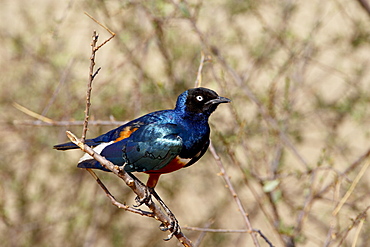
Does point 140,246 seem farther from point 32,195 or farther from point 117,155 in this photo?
point 117,155

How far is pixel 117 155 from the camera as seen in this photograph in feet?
8.77

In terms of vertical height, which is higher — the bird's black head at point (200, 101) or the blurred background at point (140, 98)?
the blurred background at point (140, 98)

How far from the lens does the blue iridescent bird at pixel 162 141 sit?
266cm

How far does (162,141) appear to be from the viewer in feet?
8.88

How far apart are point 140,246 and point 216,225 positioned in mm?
886

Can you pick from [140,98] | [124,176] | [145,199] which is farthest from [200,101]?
[140,98]

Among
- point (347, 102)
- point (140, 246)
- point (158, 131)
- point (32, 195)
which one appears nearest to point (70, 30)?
point (32, 195)

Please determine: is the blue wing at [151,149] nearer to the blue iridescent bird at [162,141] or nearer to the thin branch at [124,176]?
the blue iridescent bird at [162,141]

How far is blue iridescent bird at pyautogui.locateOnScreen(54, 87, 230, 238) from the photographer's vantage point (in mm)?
2660

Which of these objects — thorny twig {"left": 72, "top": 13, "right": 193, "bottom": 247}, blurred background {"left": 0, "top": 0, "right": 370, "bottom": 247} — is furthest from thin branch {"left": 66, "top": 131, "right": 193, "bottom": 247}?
blurred background {"left": 0, "top": 0, "right": 370, "bottom": 247}

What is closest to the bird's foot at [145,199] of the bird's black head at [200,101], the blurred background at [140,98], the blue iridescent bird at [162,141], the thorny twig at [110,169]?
the thorny twig at [110,169]

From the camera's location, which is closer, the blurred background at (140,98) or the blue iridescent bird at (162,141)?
the blue iridescent bird at (162,141)

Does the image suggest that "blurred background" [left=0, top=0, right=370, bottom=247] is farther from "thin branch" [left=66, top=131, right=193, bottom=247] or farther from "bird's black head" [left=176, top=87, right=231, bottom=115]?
"thin branch" [left=66, top=131, right=193, bottom=247]

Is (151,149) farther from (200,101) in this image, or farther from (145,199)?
(200,101)
